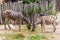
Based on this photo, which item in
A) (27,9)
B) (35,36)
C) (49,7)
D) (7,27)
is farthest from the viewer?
(49,7)

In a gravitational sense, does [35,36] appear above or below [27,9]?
below

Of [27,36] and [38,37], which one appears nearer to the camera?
[38,37]

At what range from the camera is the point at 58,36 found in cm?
1096

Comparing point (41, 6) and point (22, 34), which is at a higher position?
point (41, 6)

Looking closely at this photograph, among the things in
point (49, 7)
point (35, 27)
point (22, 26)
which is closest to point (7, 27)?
point (22, 26)

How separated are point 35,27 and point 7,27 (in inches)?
66.0

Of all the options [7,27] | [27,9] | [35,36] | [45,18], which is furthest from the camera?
[27,9]

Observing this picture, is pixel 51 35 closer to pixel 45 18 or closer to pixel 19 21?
pixel 45 18

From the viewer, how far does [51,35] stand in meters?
11.1

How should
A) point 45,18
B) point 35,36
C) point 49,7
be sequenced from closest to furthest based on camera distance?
point 35,36 < point 45,18 < point 49,7

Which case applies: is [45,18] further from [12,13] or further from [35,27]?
[12,13]

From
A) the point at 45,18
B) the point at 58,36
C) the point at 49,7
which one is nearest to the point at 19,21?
the point at 45,18

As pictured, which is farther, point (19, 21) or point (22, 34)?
point (19, 21)

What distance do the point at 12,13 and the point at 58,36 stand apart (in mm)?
2657
